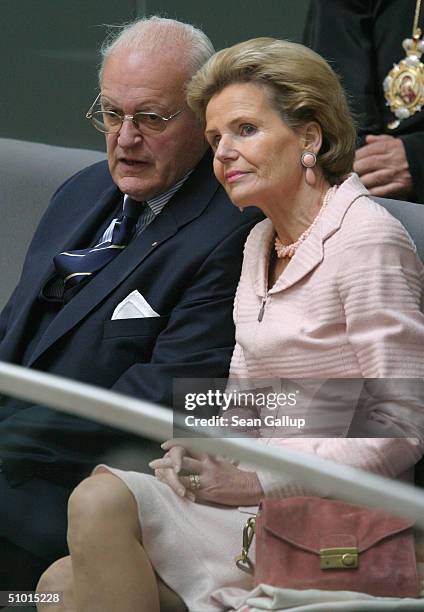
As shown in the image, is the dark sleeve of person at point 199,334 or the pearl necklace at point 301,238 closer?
the pearl necklace at point 301,238

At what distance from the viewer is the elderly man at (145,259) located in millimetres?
2270

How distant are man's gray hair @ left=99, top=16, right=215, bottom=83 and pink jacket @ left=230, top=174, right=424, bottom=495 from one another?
1.73 feet

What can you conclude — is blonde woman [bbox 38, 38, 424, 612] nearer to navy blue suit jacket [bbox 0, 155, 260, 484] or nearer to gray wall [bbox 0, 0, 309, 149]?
navy blue suit jacket [bbox 0, 155, 260, 484]

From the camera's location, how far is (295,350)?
1999 millimetres

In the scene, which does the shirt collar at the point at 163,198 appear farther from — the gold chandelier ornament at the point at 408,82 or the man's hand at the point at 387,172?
the gold chandelier ornament at the point at 408,82

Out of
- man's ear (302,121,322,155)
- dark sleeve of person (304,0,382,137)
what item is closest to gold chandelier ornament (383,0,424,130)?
dark sleeve of person (304,0,382,137)

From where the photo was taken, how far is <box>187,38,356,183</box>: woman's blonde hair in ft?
6.87

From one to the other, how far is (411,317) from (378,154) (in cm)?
93

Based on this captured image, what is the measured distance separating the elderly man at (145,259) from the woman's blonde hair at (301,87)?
262mm

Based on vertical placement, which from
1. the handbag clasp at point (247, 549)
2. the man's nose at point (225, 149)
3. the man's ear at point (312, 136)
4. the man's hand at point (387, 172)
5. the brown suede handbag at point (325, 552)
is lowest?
the handbag clasp at point (247, 549)

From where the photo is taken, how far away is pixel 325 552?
5.12 ft

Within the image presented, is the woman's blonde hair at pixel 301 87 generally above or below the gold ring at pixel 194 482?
above

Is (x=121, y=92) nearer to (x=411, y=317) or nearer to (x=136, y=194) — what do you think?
(x=136, y=194)

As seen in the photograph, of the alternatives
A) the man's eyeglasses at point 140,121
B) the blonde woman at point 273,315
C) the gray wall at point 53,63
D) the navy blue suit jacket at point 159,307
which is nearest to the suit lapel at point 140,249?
the navy blue suit jacket at point 159,307
